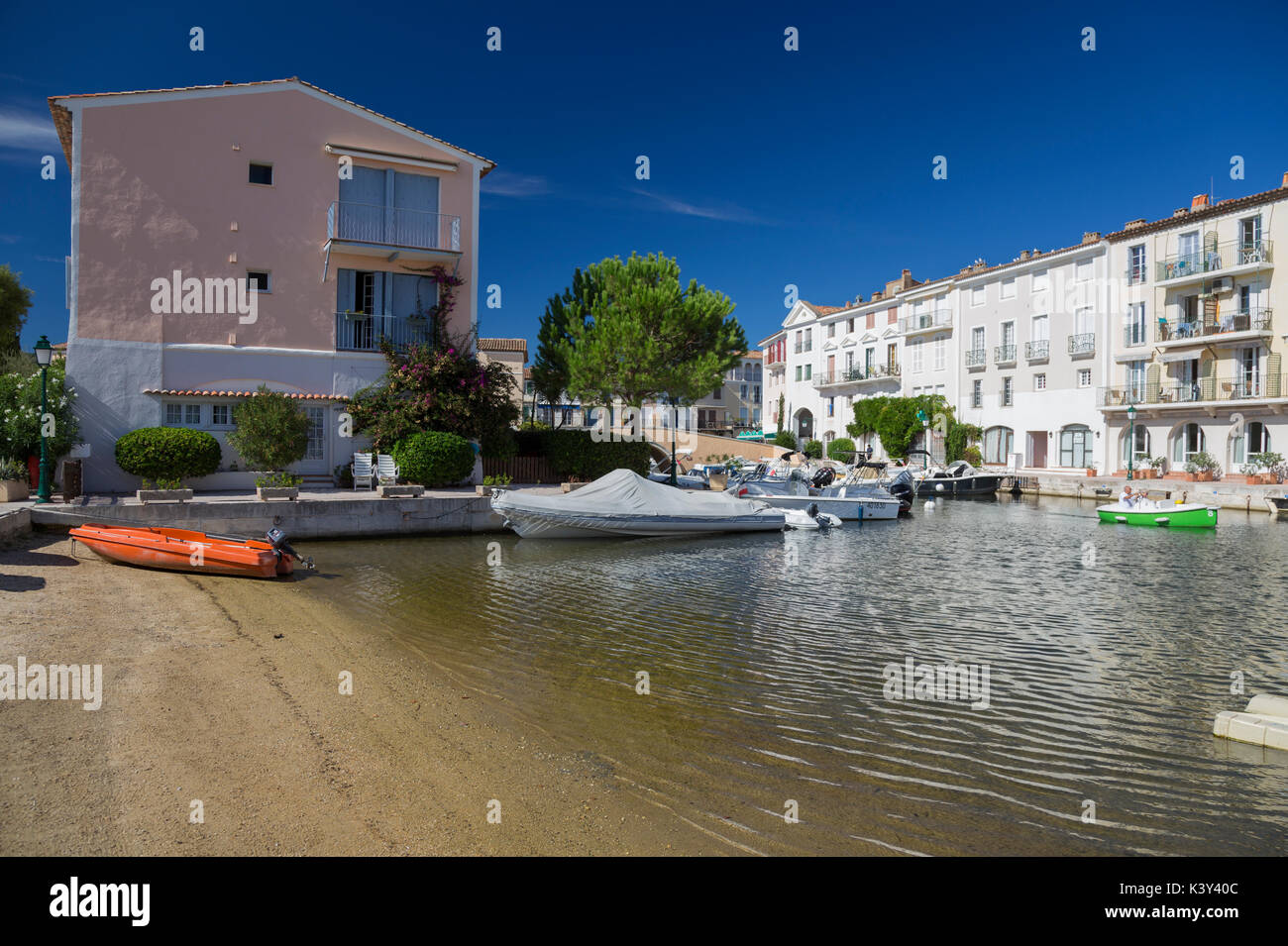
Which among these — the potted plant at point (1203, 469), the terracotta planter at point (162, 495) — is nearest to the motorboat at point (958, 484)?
the potted plant at point (1203, 469)

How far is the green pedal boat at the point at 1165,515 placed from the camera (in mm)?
25422

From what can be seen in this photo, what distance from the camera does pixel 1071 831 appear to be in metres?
5.14

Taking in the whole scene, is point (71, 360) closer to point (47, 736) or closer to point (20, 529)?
point (20, 529)

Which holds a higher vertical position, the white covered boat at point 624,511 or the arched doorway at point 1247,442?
the arched doorway at point 1247,442

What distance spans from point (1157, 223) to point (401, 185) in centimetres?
4059

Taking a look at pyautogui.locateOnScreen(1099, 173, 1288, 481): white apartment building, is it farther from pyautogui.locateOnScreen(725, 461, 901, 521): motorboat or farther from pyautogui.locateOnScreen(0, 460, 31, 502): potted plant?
pyautogui.locateOnScreen(0, 460, 31, 502): potted plant

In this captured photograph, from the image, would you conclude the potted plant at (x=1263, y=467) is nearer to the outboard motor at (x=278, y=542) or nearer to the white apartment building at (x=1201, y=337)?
the white apartment building at (x=1201, y=337)

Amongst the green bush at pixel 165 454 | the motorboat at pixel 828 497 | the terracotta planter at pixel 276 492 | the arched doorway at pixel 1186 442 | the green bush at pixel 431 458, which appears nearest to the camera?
the terracotta planter at pixel 276 492

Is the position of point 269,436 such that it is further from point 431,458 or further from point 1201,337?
point 1201,337

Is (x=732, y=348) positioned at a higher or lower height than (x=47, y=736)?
higher

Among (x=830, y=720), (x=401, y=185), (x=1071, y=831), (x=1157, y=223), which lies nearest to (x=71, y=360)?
(x=401, y=185)

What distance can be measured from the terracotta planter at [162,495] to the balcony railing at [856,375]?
5126 centimetres

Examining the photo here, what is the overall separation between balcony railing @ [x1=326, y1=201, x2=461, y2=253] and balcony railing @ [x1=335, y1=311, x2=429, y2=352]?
2.40 m

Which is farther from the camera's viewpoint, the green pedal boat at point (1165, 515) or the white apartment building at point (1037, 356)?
the white apartment building at point (1037, 356)
